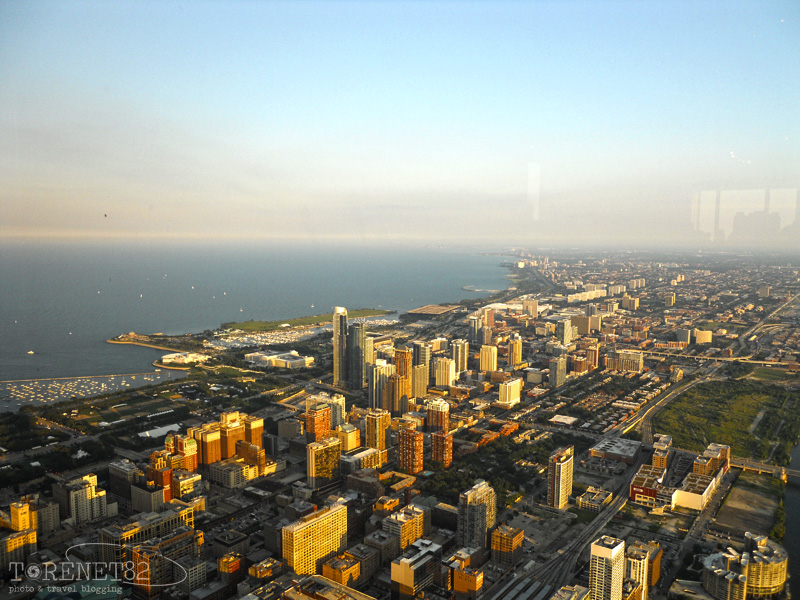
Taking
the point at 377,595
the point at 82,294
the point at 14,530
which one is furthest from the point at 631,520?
the point at 82,294

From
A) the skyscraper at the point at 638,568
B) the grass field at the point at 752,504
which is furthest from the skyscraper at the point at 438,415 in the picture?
the skyscraper at the point at 638,568

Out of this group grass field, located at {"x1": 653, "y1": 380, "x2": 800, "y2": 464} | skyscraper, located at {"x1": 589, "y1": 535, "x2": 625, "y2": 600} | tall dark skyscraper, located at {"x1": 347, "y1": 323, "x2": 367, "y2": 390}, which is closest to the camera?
skyscraper, located at {"x1": 589, "y1": 535, "x2": 625, "y2": 600}

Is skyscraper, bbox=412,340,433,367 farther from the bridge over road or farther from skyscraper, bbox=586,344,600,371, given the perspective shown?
the bridge over road

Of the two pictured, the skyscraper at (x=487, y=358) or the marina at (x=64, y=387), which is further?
the skyscraper at (x=487, y=358)

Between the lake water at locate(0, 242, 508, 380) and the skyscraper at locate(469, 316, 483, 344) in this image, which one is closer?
the lake water at locate(0, 242, 508, 380)

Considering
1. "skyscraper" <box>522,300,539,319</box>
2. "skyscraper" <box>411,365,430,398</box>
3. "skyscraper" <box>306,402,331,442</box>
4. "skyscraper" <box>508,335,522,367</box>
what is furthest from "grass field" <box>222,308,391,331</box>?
"skyscraper" <box>306,402,331,442</box>

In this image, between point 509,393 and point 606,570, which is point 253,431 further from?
point 606,570

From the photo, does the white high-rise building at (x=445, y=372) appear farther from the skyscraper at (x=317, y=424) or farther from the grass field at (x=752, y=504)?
the grass field at (x=752, y=504)
